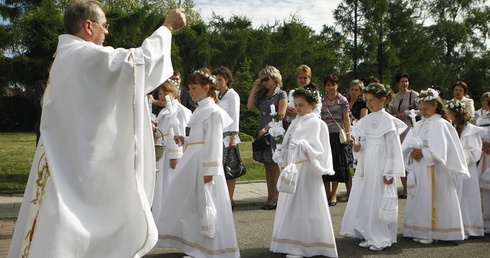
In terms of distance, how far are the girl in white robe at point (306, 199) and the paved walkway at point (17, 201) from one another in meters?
3.07

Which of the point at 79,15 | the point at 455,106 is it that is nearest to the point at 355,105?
the point at 455,106

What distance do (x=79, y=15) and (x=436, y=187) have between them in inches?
211

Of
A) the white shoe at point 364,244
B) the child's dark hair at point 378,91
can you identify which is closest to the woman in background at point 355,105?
the child's dark hair at point 378,91

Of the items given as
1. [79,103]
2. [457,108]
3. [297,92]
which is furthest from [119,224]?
[457,108]

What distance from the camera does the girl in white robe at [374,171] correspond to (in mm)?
7234

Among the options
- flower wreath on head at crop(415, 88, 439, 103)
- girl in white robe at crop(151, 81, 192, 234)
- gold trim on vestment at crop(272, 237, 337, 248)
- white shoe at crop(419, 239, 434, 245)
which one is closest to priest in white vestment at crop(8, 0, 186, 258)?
gold trim on vestment at crop(272, 237, 337, 248)

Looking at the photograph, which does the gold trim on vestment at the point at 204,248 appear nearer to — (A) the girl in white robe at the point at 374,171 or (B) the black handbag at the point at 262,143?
(A) the girl in white robe at the point at 374,171

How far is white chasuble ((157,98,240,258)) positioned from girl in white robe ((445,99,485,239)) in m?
3.62

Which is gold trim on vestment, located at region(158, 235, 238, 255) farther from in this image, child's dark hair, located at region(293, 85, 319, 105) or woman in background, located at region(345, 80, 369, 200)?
woman in background, located at region(345, 80, 369, 200)

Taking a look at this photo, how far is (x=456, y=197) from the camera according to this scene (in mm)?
7816

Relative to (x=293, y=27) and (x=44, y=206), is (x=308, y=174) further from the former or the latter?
(x=293, y=27)

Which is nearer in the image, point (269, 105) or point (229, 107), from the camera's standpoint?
point (229, 107)

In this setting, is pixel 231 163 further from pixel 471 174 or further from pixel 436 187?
pixel 471 174

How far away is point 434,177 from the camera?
7836 mm
